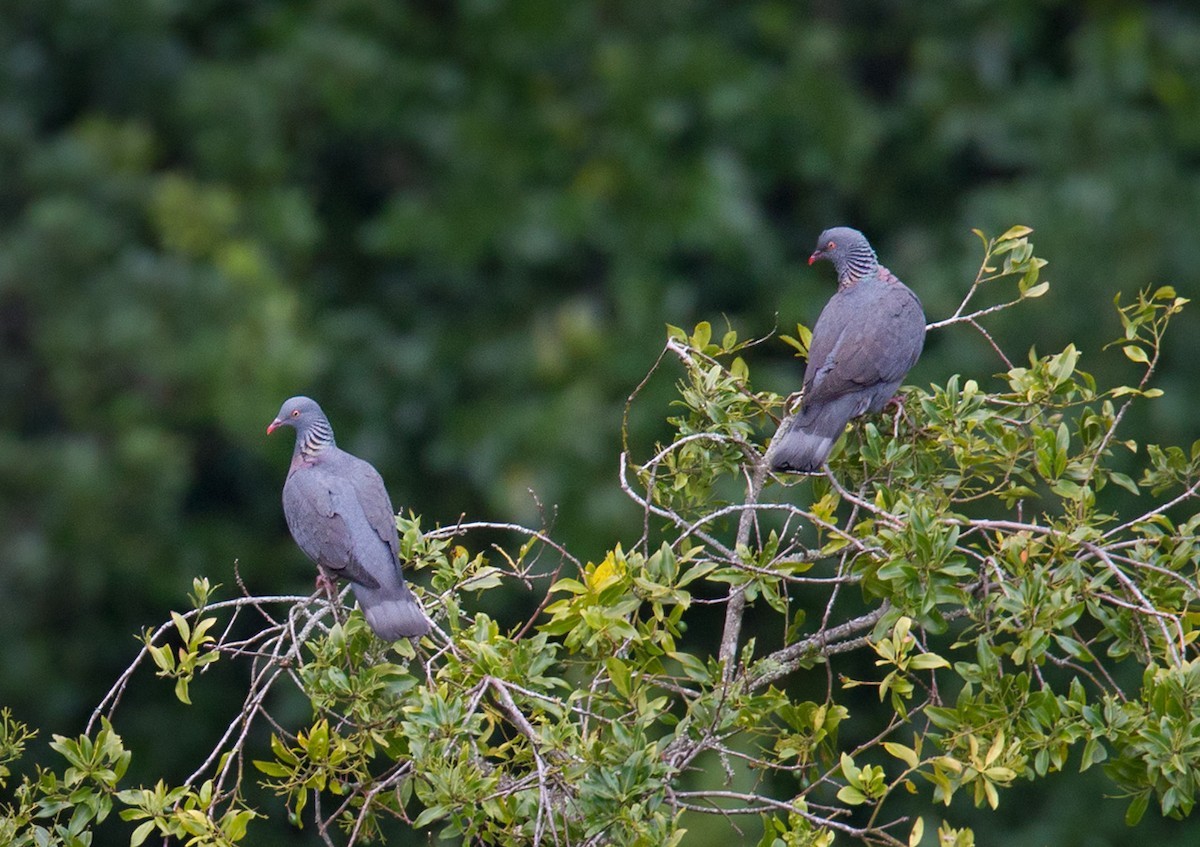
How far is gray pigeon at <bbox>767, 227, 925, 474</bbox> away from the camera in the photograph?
4.07 metres

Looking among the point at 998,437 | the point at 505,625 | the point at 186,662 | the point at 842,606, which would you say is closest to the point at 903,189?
the point at 842,606

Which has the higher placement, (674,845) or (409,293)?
(674,845)

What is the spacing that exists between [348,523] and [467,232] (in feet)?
19.4

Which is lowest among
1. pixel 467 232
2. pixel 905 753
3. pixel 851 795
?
pixel 467 232

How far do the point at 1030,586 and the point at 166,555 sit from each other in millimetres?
6941

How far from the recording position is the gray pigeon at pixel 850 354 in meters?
4.07

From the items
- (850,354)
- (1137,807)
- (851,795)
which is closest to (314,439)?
(850,354)

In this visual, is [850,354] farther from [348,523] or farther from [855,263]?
[348,523]

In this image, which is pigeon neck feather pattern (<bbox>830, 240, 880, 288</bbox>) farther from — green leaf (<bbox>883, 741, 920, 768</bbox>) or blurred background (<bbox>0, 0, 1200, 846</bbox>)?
blurred background (<bbox>0, 0, 1200, 846</bbox>)

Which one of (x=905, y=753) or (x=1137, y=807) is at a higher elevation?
(x=905, y=753)

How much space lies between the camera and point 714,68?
1029cm

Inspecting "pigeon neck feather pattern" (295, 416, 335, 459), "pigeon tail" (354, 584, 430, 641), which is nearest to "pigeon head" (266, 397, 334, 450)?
"pigeon neck feather pattern" (295, 416, 335, 459)

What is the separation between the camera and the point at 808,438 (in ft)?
13.4

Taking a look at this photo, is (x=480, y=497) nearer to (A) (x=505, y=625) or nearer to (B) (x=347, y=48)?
(A) (x=505, y=625)
